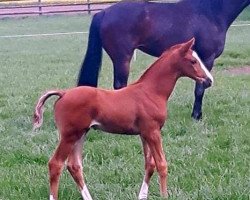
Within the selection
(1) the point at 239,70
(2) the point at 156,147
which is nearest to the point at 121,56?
(2) the point at 156,147

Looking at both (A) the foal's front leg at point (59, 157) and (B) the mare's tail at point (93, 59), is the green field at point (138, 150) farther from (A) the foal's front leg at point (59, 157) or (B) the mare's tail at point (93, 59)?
(B) the mare's tail at point (93, 59)

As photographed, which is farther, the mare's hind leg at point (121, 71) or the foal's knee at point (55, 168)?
the mare's hind leg at point (121, 71)

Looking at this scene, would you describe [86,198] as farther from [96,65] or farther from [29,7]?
[29,7]

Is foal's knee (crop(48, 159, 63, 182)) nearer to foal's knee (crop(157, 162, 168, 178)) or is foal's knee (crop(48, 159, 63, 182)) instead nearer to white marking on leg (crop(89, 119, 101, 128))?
white marking on leg (crop(89, 119, 101, 128))

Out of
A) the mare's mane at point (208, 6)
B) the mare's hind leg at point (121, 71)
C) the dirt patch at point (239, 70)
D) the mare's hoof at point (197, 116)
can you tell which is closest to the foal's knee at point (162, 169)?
the mare's hoof at point (197, 116)

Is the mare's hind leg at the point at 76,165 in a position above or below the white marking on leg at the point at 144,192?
above

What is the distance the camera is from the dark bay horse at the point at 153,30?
28.3ft

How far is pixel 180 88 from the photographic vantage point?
11.5 meters

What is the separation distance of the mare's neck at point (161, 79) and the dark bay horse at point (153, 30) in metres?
3.43

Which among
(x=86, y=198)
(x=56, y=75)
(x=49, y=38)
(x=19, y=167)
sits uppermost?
(x=86, y=198)

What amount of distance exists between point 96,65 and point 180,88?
3.37 meters

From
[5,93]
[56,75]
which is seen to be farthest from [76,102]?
[56,75]

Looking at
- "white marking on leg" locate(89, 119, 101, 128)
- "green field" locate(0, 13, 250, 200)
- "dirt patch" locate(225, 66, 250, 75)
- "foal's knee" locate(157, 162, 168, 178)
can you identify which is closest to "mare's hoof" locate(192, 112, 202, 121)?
"green field" locate(0, 13, 250, 200)

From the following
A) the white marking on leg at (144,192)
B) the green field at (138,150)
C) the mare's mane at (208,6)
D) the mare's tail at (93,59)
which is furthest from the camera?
the mare's mane at (208,6)
